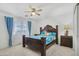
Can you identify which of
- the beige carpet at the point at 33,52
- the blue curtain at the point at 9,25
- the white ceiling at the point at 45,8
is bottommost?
the beige carpet at the point at 33,52

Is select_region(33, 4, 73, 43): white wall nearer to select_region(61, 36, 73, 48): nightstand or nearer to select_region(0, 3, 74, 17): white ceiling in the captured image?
select_region(0, 3, 74, 17): white ceiling

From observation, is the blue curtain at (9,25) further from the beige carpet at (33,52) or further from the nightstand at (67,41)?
the nightstand at (67,41)

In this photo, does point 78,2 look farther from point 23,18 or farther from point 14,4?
point 14,4

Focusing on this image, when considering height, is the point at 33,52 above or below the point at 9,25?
below

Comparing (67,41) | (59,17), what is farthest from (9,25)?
(67,41)

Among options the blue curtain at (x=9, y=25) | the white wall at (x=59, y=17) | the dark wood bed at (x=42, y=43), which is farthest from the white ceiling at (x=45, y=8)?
the dark wood bed at (x=42, y=43)

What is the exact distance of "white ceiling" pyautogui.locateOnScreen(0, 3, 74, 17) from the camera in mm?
1712

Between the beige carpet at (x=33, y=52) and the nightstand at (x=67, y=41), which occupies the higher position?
the nightstand at (x=67, y=41)

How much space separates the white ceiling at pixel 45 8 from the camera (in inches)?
67.4

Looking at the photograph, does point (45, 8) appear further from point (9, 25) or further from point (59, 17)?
point (9, 25)

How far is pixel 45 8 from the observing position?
1.74 metres

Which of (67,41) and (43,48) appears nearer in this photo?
(43,48)

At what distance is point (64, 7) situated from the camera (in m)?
1.72

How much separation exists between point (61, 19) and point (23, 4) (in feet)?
2.79
